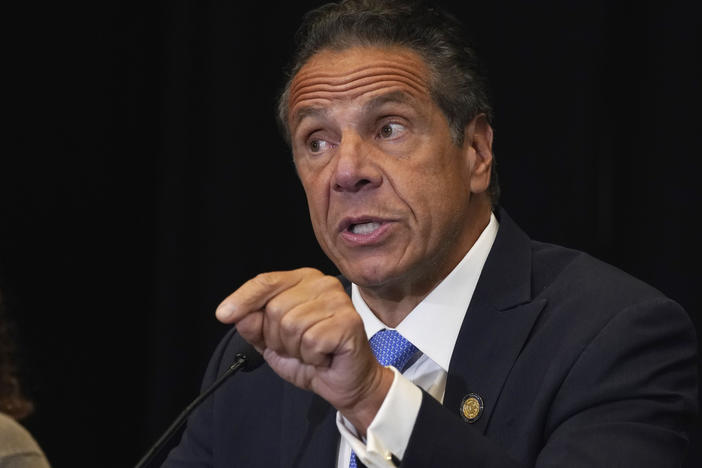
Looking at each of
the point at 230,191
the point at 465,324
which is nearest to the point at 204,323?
the point at 230,191

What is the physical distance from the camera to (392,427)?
5.65 ft

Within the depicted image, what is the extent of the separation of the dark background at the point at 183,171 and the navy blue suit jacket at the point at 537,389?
2.26 feet

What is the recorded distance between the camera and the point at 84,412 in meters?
3.73

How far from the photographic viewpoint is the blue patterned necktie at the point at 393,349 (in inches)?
86.1

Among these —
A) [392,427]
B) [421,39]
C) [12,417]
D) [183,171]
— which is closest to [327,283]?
[392,427]

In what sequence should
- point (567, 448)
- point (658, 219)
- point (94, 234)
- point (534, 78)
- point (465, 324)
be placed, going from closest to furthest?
1. point (567, 448)
2. point (465, 324)
3. point (658, 219)
4. point (534, 78)
5. point (94, 234)

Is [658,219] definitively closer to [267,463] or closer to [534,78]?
[534,78]

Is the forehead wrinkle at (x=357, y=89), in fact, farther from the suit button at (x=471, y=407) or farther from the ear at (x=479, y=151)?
the suit button at (x=471, y=407)

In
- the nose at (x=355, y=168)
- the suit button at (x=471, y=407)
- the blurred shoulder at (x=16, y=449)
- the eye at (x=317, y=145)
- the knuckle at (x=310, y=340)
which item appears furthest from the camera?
the blurred shoulder at (x=16, y=449)

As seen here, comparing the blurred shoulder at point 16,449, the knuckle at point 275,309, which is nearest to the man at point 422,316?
the knuckle at point 275,309

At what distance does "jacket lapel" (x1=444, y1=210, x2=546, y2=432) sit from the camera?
200 centimetres

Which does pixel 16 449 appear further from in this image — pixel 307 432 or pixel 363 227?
pixel 363 227

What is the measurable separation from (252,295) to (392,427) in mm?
321

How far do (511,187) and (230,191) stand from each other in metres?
0.96
